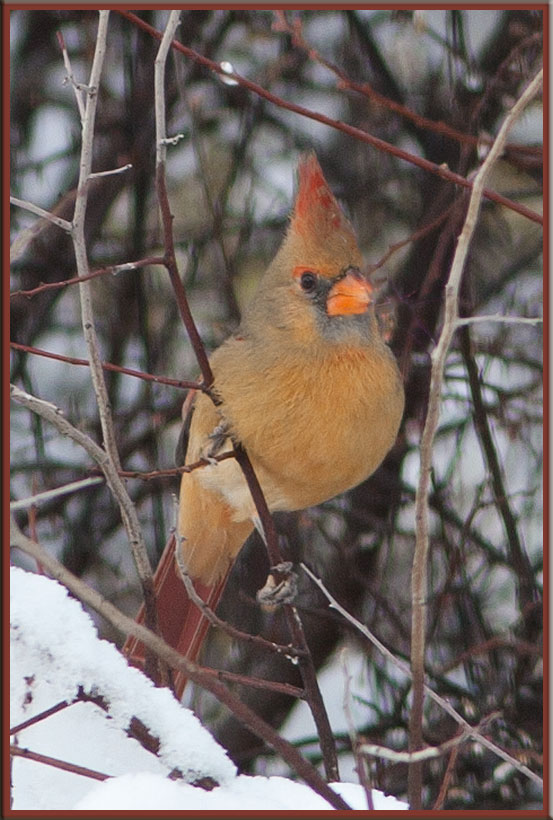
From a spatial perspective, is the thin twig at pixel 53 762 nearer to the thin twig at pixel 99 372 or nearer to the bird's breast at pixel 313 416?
the thin twig at pixel 99 372

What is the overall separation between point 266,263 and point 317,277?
956 mm

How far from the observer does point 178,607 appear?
2314 millimetres

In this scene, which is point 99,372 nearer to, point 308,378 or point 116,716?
point 116,716

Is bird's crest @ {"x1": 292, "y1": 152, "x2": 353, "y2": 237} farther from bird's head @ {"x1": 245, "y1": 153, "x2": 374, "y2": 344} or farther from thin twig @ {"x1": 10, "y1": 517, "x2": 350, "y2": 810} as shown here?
thin twig @ {"x1": 10, "y1": 517, "x2": 350, "y2": 810}

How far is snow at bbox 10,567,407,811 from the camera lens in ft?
3.91

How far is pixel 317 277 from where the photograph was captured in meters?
2.01

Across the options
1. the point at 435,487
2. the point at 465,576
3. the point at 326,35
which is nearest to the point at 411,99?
the point at 326,35

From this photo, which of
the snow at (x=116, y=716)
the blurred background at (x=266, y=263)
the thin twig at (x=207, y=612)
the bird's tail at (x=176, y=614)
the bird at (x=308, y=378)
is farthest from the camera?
the blurred background at (x=266, y=263)

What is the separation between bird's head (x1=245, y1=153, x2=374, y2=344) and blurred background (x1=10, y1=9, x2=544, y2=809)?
20.9 inches

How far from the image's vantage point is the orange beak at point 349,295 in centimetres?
194

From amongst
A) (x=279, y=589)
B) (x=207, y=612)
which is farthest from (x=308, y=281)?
(x=207, y=612)

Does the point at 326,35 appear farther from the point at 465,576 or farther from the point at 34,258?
the point at 465,576

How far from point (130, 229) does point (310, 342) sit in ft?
3.36

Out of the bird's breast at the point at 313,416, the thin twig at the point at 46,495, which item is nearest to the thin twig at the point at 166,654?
the thin twig at the point at 46,495
